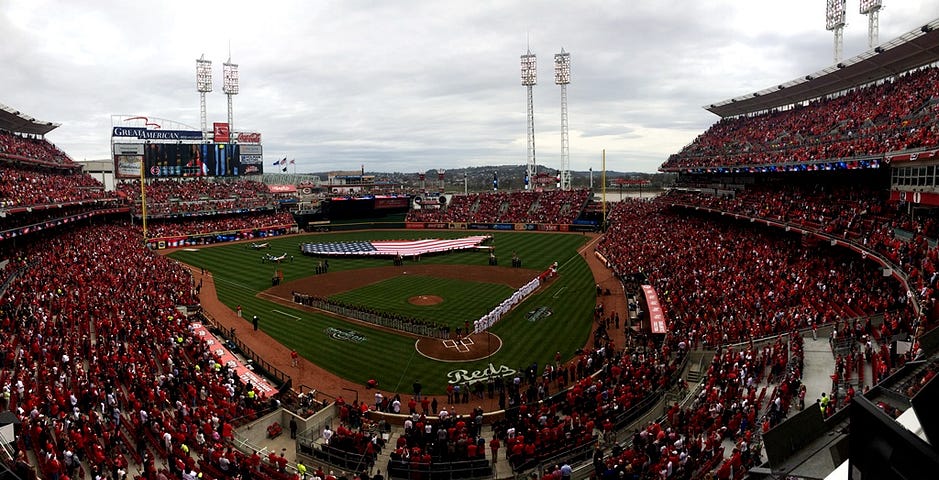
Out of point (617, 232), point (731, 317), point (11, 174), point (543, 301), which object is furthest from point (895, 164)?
point (11, 174)

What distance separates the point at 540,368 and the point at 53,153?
6680cm

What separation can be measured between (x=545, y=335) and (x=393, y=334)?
8.30 m

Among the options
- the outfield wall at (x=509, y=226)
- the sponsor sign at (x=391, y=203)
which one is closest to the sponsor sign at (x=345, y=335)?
the outfield wall at (x=509, y=226)

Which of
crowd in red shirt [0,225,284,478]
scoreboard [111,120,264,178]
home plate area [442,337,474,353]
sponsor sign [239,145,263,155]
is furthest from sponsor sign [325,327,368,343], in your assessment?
sponsor sign [239,145,263,155]

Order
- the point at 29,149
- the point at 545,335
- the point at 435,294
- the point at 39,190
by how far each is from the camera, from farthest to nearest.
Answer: the point at 29,149, the point at 39,190, the point at 435,294, the point at 545,335

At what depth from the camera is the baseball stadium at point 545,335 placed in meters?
15.6

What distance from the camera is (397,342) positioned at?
29.2 metres

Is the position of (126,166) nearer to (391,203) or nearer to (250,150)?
(250,150)

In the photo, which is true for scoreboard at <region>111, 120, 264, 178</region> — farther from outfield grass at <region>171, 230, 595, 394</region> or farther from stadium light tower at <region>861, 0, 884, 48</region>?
stadium light tower at <region>861, 0, 884, 48</region>

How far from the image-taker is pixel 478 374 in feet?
81.7

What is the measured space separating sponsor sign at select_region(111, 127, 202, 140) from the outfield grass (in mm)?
26240

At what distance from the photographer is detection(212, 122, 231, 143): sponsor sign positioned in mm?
83812

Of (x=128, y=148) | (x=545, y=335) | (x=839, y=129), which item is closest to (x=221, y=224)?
(x=128, y=148)

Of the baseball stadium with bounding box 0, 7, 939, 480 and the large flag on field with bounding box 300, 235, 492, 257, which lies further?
the large flag on field with bounding box 300, 235, 492, 257
